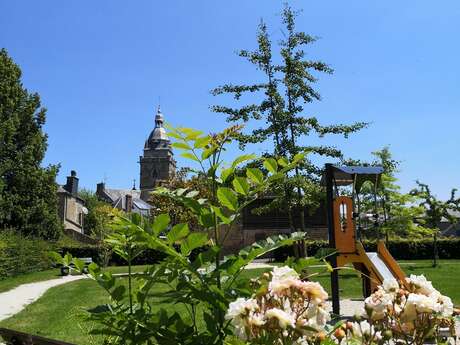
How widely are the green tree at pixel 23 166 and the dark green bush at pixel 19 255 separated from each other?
4.06m

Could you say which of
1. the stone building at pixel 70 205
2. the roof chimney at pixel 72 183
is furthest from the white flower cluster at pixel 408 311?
the roof chimney at pixel 72 183

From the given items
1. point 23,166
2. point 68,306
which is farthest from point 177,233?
point 23,166

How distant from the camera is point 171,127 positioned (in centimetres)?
207

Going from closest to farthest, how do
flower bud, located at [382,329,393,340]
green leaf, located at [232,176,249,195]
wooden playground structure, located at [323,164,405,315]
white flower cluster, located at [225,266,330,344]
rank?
white flower cluster, located at [225,266,330,344], flower bud, located at [382,329,393,340], green leaf, located at [232,176,249,195], wooden playground structure, located at [323,164,405,315]

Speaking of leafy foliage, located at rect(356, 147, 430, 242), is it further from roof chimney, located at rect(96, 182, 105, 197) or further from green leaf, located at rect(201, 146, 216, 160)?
roof chimney, located at rect(96, 182, 105, 197)

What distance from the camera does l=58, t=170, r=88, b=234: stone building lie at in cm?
5678

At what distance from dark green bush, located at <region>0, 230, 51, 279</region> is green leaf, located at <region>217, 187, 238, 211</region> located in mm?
20424

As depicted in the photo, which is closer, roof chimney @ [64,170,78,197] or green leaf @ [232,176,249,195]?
green leaf @ [232,176,249,195]

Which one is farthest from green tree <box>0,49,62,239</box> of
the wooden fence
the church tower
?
the church tower

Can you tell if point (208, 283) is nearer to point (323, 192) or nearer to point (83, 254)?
point (323, 192)

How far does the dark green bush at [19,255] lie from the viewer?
21.4 m

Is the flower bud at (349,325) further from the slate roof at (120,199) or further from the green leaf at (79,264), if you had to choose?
the slate roof at (120,199)

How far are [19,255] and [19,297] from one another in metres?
10.2

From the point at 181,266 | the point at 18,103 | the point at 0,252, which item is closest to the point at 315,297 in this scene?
the point at 181,266
